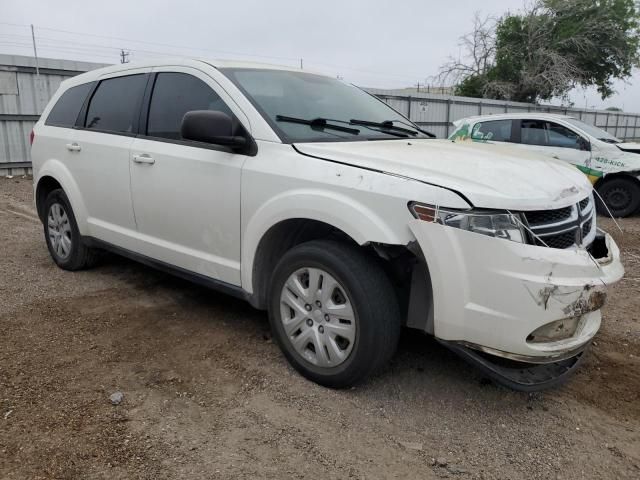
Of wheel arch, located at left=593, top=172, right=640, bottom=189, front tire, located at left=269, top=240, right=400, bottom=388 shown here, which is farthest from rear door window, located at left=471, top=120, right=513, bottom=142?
front tire, located at left=269, top=240, right=400, bottom=388

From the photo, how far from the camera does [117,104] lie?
4.27 meters

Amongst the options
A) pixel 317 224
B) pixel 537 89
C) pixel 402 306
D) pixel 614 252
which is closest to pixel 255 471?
pixel 402 306

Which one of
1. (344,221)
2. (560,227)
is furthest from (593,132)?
(344,221)

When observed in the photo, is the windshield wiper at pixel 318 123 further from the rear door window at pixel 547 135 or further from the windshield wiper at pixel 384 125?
the rear door window at pixel 547 135

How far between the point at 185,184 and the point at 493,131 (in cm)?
709

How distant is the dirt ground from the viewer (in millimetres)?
2350

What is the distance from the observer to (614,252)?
3.01 m

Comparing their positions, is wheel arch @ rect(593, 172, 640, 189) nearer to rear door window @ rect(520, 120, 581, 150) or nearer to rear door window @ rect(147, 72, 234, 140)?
rear door window @ rect(520, 120, 581, 150)

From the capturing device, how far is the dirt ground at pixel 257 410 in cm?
235

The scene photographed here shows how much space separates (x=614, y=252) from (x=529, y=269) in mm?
976

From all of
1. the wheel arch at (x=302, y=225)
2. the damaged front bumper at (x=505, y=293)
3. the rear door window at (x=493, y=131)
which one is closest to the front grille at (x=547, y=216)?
the damaged front bumper at (x=505, y=293)

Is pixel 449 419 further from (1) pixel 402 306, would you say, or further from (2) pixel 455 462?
(1) pixel 402 306

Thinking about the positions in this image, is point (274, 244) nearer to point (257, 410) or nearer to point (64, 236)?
point (257, 410)

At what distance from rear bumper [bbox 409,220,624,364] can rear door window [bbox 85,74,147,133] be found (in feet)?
8.42
